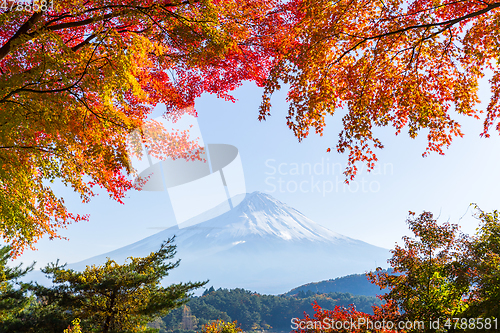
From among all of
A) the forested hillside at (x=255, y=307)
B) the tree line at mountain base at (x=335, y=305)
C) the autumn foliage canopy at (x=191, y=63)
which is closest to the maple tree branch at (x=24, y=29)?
the autumn foliage canopy at (x=191, y=63)

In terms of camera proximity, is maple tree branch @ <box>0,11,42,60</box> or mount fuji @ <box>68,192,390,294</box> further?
mount fuji @ <box>68,192,390,294</box>

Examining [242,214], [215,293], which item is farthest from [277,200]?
[215,293]

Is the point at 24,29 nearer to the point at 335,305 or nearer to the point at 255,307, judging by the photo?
the point at 335,305

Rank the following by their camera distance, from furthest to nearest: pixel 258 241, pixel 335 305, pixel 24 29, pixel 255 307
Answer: pixel 258 241 < pixel 255 307 < pixel 335 305 < pixel 24 29

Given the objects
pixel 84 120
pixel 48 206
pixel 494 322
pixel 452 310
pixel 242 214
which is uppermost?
pixel 242 214

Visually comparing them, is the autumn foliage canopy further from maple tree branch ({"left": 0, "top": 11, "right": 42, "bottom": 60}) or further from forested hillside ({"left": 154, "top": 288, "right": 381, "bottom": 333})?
forested hillside ({"left": 154, "top": 288, "right": 381, "bottom": 333})

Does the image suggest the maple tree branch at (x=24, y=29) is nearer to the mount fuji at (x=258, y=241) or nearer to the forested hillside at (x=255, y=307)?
the forested hillside at (x=255, y=307)

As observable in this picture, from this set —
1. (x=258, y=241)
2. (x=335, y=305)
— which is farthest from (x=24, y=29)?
(x=258, y=241)

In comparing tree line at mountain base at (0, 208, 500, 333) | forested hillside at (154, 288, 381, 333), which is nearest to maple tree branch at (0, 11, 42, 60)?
tree line at mountain base at (0, 208, 500, 333)

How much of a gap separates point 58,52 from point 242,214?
131 meters

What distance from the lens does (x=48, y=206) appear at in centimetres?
556

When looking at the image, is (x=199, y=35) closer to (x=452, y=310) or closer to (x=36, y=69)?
(x=36, y=69)

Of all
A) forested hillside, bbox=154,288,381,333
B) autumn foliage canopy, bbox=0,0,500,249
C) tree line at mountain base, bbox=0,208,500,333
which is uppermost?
autumn foliage canopy, bbox=0,0,500,249

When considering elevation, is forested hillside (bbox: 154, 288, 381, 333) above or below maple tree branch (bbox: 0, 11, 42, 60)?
below
